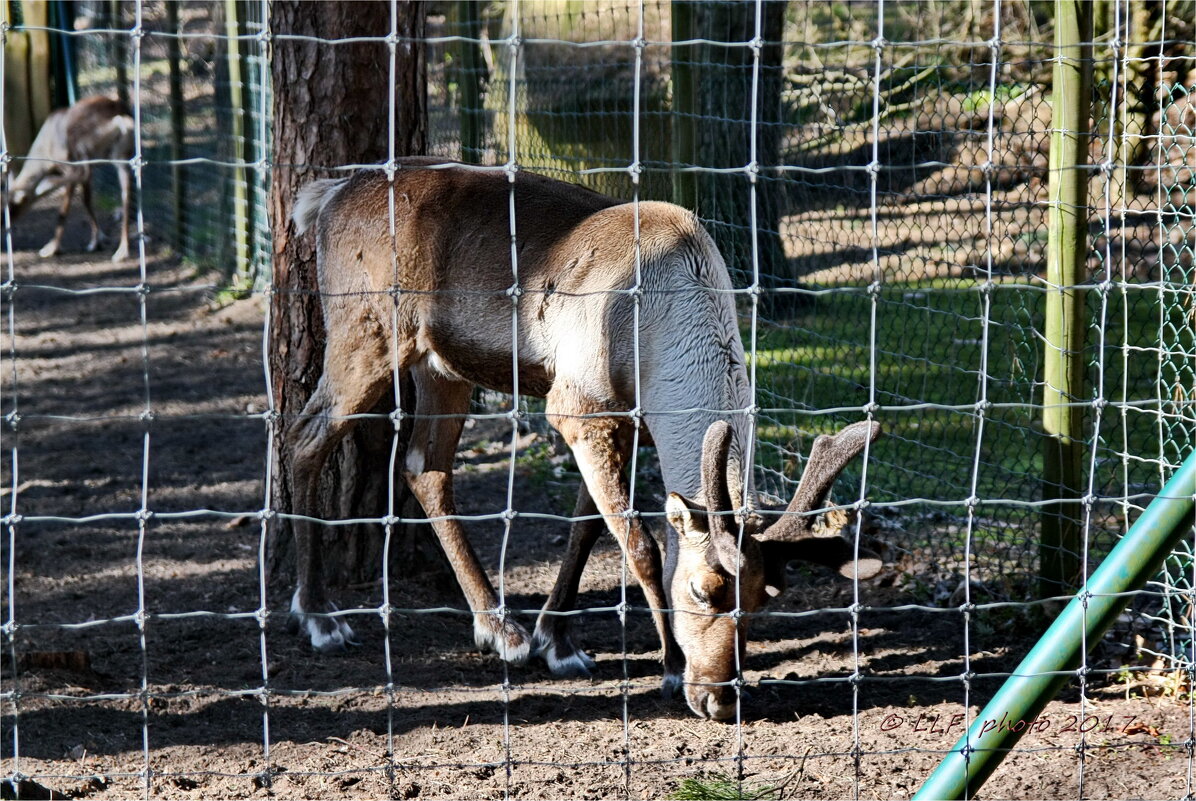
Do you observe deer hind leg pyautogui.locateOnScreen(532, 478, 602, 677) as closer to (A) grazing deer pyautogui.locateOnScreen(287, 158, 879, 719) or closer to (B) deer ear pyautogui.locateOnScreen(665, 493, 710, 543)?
(A) grazing deer pyautogui.locateOnScreen(287, 158, 879, 719)

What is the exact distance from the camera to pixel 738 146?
6.48 meters

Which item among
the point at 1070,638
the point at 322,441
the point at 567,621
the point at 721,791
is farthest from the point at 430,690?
the point at 1070,638

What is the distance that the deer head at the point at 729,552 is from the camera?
137 inches

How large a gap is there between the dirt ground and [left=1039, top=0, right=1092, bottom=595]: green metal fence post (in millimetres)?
394

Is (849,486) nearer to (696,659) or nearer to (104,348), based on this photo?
(696,659)

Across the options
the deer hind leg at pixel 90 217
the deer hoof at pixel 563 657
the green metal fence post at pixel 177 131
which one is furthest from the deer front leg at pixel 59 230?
the deer hoof at pixel 563 657

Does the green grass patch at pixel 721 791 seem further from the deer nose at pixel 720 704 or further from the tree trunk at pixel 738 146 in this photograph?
the tree trunk at pixel 738 146

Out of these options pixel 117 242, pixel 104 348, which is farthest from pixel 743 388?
pixel 117 242

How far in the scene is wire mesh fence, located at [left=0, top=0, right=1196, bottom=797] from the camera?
3484mm

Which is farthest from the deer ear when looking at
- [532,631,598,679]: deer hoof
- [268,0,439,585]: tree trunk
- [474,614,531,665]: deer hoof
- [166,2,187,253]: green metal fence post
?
[166,2,187,253]: green metal fence post

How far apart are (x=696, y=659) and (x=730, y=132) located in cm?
351

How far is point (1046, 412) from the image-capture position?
4516 mm

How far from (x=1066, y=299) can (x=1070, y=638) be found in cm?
187

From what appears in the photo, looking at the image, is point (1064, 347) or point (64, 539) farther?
point (64, 539)
